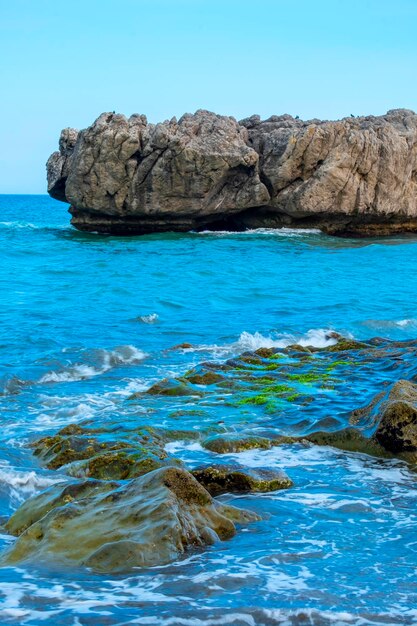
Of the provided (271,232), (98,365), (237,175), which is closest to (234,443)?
(98,365)

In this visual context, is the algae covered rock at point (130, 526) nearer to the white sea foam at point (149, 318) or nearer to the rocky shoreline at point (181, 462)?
the rocky shoreline at point (181, 462)

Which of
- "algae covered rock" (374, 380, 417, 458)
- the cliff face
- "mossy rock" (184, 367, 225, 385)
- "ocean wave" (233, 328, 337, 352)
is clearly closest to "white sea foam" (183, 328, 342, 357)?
"ocean wave" (233, 328, 337, 352)

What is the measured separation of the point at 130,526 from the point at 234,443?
4.21 m

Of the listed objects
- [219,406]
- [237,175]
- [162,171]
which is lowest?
[219,406]

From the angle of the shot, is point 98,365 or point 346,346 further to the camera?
point 346,346

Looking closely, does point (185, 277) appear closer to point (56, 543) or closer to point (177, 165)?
point (177, 165)

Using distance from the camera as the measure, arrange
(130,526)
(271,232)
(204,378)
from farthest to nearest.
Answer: (271,232)
(204,378)
(130,526)

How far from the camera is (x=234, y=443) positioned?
1113 centimetres

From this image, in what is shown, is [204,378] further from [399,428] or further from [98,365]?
[399,428]

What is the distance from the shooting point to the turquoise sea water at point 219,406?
615cm

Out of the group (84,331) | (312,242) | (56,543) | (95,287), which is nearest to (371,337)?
Answer: (84,331)

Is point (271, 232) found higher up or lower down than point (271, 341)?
higher up

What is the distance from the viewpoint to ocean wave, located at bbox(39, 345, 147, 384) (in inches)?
652

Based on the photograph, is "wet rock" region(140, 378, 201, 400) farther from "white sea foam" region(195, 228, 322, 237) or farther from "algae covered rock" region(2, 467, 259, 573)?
"white sea foam" region(195, 228, 322, 237)
